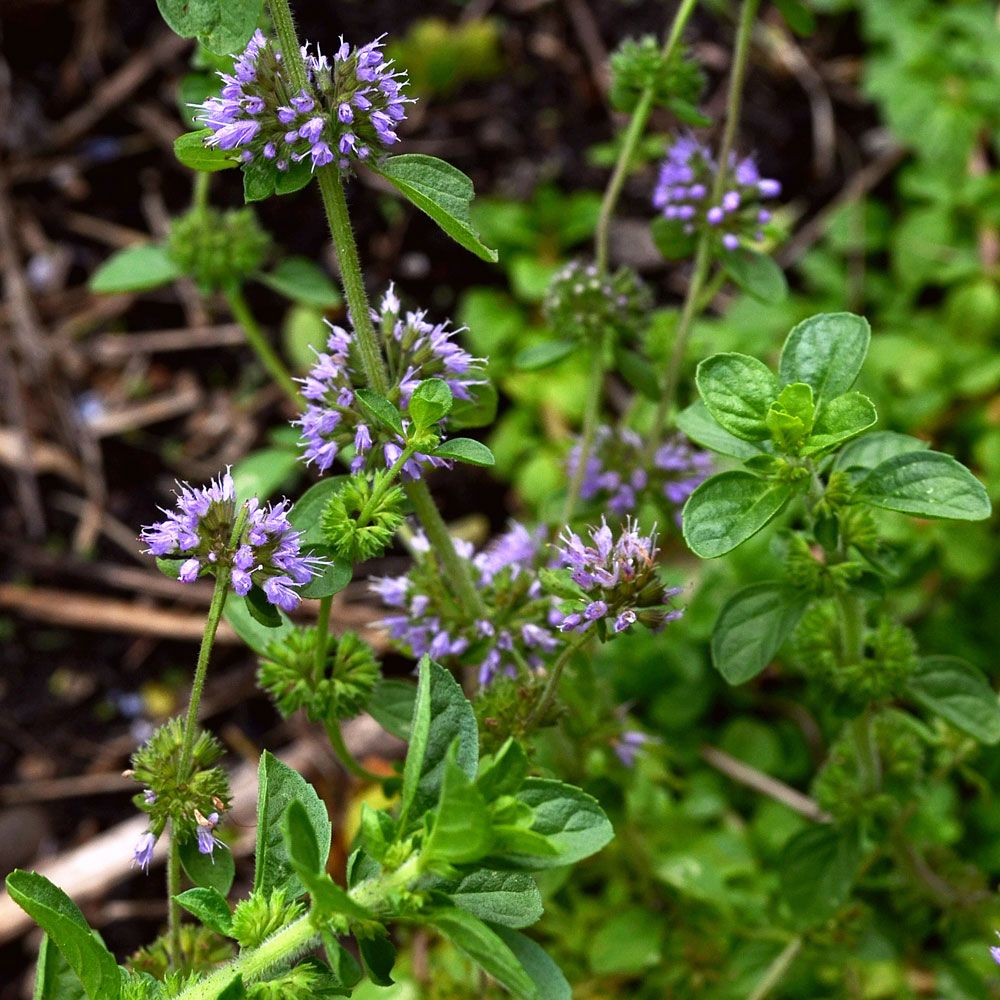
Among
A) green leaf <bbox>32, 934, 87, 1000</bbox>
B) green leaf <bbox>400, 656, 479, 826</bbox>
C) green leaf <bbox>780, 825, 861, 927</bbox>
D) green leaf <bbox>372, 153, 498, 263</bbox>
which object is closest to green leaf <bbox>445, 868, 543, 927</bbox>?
green leaf <bbox>400, 656, 479, 826</bbox>

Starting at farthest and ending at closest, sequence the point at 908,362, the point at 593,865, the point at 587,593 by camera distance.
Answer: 1. the point at 908,362
2. the point at 593,865
3. the point at 587,593

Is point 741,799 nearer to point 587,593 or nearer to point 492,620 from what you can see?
point 492,620

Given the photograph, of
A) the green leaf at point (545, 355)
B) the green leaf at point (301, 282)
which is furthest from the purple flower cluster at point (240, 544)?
the green leaf at point (301, 282)

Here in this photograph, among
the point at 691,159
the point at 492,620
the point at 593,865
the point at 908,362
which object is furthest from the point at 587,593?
the point at 908,362

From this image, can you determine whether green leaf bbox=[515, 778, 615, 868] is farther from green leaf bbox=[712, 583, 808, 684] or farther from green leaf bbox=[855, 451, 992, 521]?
green leaf bbox=[855, 451, 992, 521]

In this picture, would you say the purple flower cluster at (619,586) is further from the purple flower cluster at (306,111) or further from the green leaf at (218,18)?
the green leaf at (218,18)
